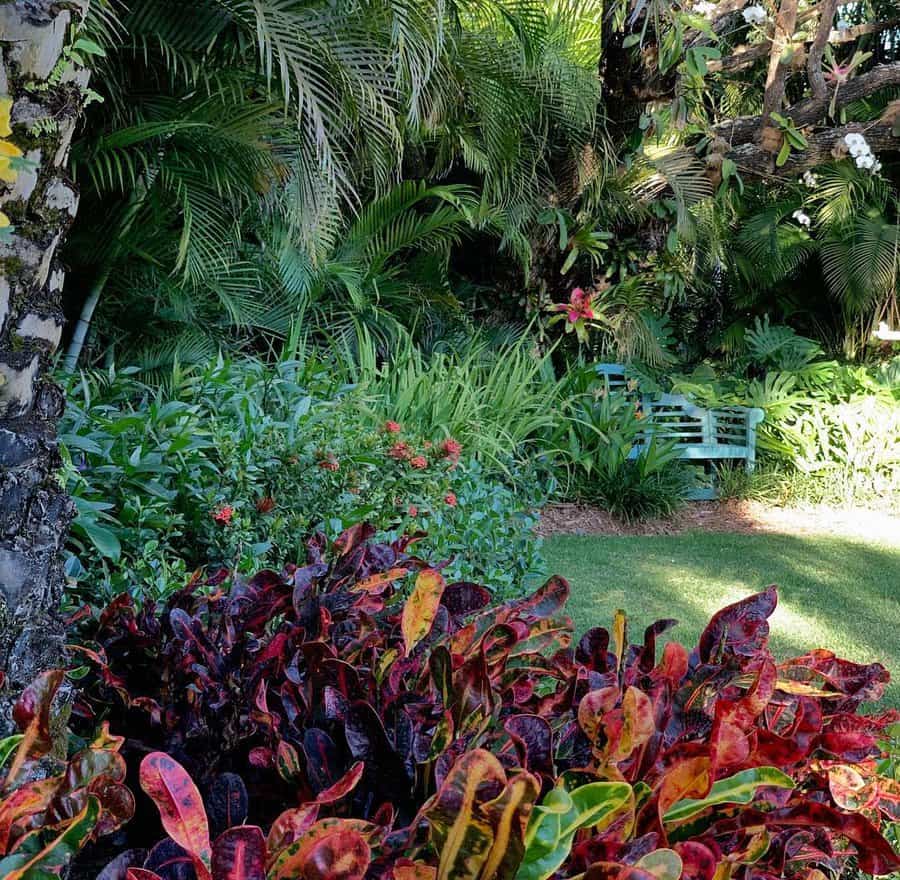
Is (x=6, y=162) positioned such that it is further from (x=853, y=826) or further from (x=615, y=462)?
(x=615, y=462)

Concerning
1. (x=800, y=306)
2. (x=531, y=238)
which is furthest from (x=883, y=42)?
(x=531, y=238)

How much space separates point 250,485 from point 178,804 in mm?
→ 2337

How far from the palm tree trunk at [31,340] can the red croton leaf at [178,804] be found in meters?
0.44

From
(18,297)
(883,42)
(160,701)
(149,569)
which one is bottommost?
(149,569)

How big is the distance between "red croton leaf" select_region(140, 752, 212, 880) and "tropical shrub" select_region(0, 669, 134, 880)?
0.05 metres

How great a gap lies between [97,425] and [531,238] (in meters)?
5.20

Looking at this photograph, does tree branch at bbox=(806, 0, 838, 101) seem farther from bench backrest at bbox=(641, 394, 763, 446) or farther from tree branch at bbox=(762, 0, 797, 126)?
bench backrest at bbox=(641, 394, 763, 446)

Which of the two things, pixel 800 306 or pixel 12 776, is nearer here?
pixel 12 776

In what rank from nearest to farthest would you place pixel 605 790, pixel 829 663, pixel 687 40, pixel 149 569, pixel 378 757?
pixel 605 790 < pixel 378 757 < pixel 829 663 < pixel 149 569 < pixel 687 40

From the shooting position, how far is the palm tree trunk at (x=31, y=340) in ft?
3.78

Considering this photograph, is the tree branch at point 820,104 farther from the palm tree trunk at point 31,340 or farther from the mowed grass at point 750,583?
the palm tree trunk at point 31,340

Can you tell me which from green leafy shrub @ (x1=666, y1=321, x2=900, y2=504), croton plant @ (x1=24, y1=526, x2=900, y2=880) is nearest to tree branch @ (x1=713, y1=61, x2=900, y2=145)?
green leafy shrub @ (x1=666, y1=321, x2=900, y2=504)

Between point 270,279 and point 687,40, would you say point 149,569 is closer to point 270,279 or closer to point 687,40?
point 270,279

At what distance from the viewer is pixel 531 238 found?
7672 mm
